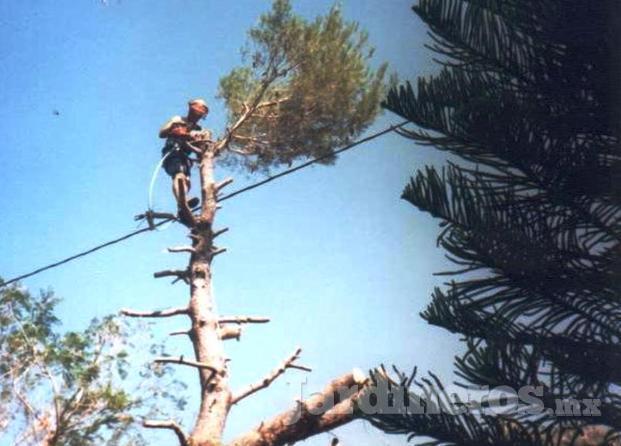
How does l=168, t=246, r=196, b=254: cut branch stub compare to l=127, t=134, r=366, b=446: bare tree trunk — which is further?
l=168, t=246, r=196, b=254: cut branch stub

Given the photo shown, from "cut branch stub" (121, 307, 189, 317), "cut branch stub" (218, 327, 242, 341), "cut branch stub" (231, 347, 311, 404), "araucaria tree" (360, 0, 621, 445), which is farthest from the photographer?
"cut branch stub" (218, 327, 242, 341)

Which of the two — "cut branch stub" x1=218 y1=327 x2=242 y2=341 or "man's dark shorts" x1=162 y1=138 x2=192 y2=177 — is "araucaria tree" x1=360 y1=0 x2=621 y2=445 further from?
"man's dark shorts" x1=162 y1=138 x2=192 y2=177

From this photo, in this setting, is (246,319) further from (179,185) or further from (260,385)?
(179,185)

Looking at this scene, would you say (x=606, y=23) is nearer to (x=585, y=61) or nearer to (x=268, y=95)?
(x=585, y=61)

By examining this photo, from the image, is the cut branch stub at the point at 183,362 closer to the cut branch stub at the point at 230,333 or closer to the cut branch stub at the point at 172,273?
the cut branch stub at the point at 230,333

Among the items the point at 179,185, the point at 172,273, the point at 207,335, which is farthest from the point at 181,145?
the point at 207,335

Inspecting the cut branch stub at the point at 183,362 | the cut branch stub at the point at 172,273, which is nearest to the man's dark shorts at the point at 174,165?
the cut branch stub at the point at 172,273

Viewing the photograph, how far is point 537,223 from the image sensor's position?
2.14m

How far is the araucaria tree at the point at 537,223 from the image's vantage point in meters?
1.85

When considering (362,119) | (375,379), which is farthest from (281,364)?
(362,119)

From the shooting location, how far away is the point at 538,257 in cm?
203

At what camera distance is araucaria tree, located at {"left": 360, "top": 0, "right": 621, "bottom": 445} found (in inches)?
72.8

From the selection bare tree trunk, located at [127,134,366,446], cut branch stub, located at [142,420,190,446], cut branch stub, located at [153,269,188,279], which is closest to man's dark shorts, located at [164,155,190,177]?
bare tree trunk, located at [127,134,366,446]

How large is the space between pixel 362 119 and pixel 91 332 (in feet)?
23.0
